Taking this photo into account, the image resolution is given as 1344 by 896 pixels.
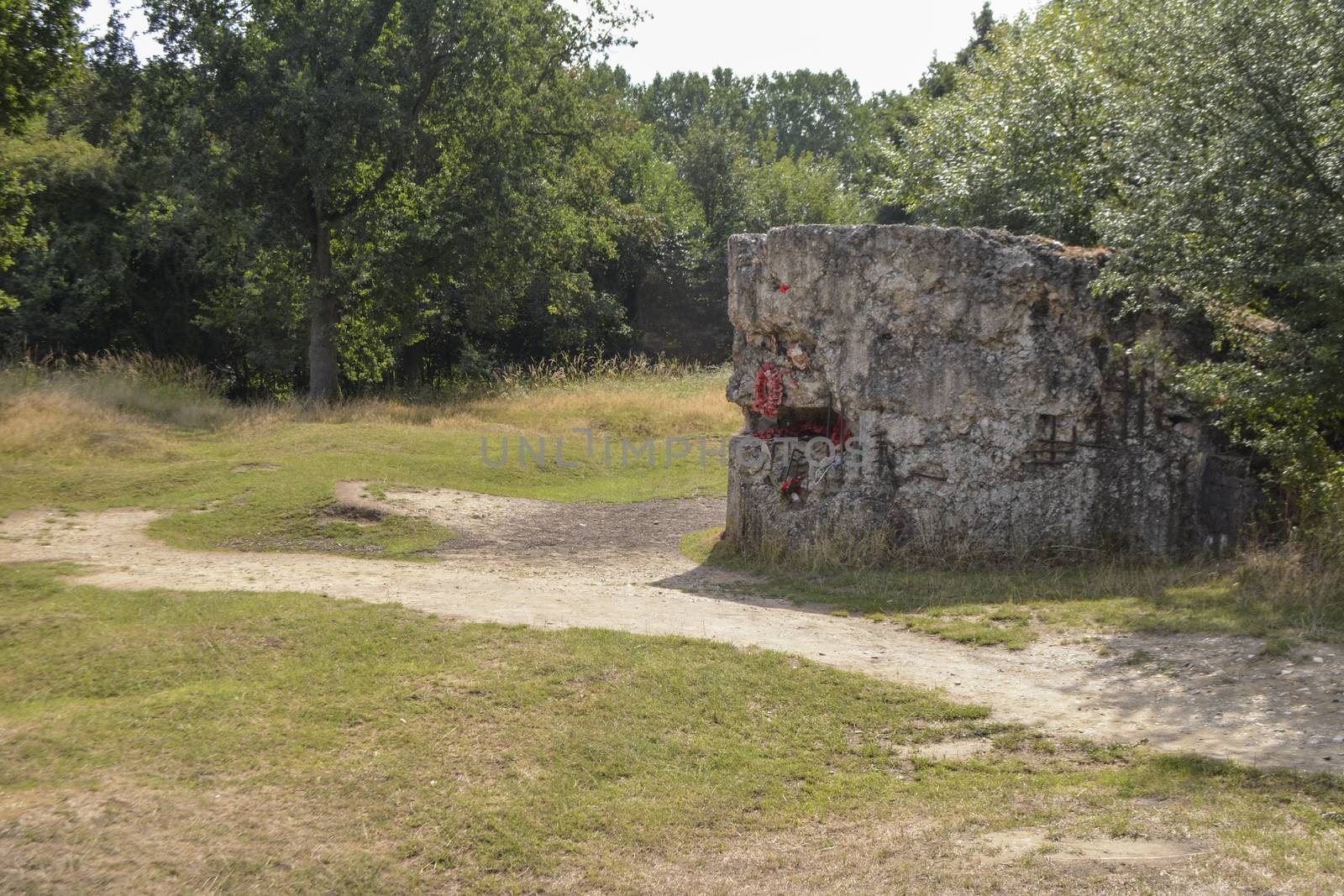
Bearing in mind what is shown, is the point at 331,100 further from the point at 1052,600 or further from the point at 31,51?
the point at 1052,600

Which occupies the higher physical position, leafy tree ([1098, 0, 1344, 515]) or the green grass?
leafy tree ([1098, 0, 1344, 515])

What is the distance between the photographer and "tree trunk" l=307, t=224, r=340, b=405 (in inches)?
887

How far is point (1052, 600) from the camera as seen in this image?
32.6 ft

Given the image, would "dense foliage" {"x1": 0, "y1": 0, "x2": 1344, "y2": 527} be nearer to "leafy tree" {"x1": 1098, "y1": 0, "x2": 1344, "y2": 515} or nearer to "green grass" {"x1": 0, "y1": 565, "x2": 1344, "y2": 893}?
"leafy tree" {"x1": 1098, "y1": 0, "x2": 1344, "y2": 515}

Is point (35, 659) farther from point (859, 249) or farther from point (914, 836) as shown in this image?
point (859, 249)

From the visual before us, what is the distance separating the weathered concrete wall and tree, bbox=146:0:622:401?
12043 mm

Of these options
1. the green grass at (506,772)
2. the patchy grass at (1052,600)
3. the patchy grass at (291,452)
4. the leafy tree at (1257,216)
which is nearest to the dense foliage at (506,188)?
the leafy tree at (1257,216)

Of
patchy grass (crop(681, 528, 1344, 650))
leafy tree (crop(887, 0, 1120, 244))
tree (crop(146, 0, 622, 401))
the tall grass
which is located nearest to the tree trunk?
tree (crop(146, 0, 622, 401))

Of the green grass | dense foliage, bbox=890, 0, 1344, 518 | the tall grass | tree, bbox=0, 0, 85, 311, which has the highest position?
tree, bbox=0, 0, 85, 311

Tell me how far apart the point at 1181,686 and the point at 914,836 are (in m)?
2.74

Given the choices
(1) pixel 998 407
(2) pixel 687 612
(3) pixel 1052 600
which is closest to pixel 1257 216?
(1) pixel 998 407

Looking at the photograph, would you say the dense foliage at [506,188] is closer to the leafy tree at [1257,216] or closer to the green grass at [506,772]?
the leafy tree at [1257,216]

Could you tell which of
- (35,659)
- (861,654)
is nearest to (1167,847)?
(861,654)

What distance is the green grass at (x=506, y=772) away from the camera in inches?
210
